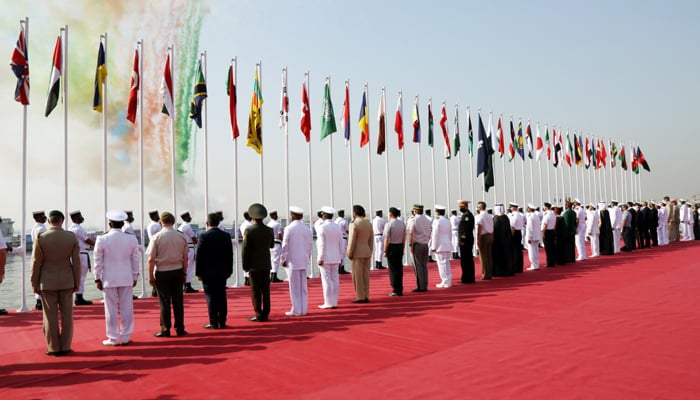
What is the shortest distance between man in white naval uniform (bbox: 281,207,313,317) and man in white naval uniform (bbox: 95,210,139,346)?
271 cm

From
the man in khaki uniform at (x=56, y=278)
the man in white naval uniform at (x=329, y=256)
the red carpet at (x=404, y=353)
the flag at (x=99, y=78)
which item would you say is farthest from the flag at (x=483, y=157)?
the man in khaki uniform at (x=56, y=278)

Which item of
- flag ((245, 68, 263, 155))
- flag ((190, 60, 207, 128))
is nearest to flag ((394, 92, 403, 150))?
flag ((245, 68, 263, 155))

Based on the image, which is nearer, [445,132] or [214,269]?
[214,269]

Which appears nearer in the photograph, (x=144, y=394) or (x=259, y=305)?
(x=144, y=394)

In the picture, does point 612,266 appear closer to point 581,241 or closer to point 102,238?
point 581,241

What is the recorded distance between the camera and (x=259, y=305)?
8.63m

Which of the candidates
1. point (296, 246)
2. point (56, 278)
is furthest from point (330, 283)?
point (56, 278)

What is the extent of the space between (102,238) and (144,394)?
3047 mm

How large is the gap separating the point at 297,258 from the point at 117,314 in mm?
3145

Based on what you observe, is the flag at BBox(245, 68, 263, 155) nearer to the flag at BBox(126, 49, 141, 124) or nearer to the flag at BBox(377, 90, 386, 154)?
the flag at BBox(126, 49, 141, 124)

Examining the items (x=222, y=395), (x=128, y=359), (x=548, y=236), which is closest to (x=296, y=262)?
(x=128, y=359)

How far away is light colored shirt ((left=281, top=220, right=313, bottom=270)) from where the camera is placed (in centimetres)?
930

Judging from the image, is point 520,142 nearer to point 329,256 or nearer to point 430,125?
point 430,125

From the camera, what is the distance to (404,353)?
617 centimetres
